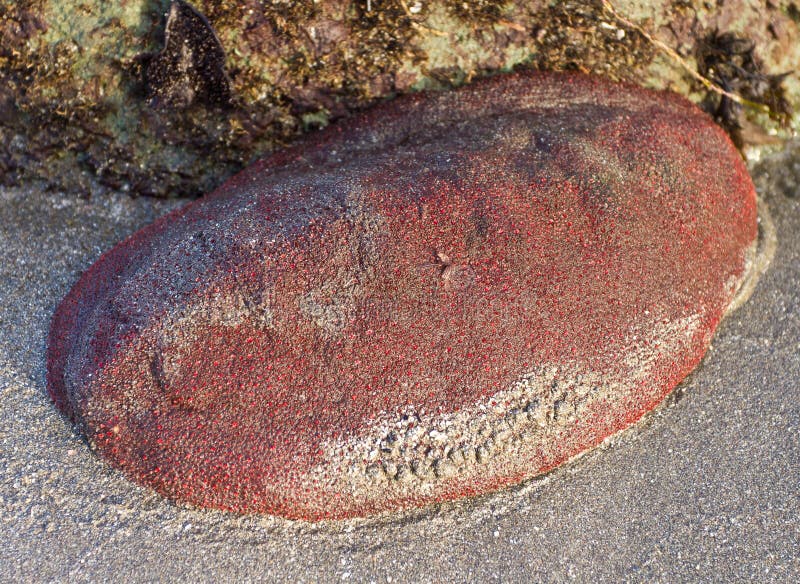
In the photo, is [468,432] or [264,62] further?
[264,62]

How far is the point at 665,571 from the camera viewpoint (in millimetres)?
2305

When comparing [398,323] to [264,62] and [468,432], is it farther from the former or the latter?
[264,62]

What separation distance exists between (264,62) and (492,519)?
2.13m

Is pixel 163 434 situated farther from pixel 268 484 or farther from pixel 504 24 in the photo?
pixel 504 24

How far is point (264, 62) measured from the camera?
3141mm

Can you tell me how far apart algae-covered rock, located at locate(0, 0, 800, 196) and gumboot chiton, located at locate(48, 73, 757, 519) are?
50 centimetres

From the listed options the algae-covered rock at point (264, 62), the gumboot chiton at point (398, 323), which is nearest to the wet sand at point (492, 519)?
the gumboot chiton at point (398, 323)

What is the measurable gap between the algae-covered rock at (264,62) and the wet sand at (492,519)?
947 millimetres

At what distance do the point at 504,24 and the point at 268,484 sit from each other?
2242mm

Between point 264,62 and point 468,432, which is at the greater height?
point 264,62

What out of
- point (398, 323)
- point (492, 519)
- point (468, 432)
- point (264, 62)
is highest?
point (264, 62)

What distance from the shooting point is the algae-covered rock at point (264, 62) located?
10.1ft

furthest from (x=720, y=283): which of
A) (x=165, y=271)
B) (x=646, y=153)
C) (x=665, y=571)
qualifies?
(x=165, y=271)

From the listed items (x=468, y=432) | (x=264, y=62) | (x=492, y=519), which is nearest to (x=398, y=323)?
(x=468, y=432)
